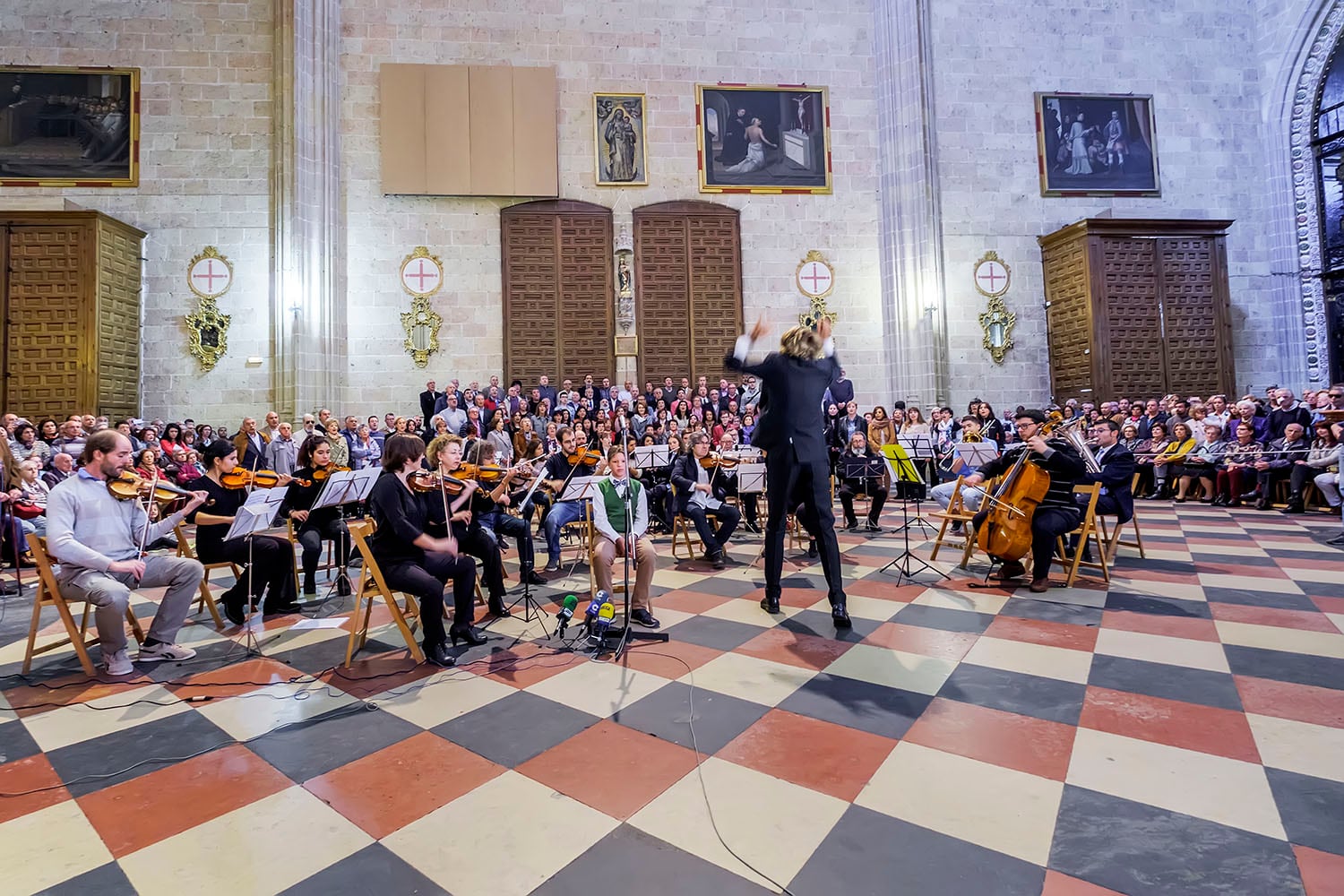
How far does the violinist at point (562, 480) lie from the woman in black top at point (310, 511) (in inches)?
67.1

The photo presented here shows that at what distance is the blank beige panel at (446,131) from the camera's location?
1220cm

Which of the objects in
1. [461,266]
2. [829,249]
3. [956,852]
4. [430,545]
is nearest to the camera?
[956,852]

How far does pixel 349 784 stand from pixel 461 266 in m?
11.9

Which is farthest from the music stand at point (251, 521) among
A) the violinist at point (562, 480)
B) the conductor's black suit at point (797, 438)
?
the conductor's black suit at point (797, 438)

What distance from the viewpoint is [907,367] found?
12.9m

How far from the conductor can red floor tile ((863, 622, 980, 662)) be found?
35cm

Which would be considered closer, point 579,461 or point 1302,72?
point 579,461

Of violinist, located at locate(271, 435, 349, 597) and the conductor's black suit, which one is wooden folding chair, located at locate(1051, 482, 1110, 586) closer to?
the conductor's black suit

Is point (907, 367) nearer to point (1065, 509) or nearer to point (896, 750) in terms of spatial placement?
point (1065, 509)

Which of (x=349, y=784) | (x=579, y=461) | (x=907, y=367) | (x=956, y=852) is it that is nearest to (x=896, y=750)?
(x=956, y=852)

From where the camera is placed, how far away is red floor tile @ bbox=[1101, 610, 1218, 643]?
3334mm

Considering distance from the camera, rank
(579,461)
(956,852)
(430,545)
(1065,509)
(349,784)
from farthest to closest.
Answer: (579,461), (1065,509), (430,545), (349,784), (956,852)

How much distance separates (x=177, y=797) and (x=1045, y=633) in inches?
162

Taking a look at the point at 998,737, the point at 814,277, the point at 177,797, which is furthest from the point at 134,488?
the point at 814,277
